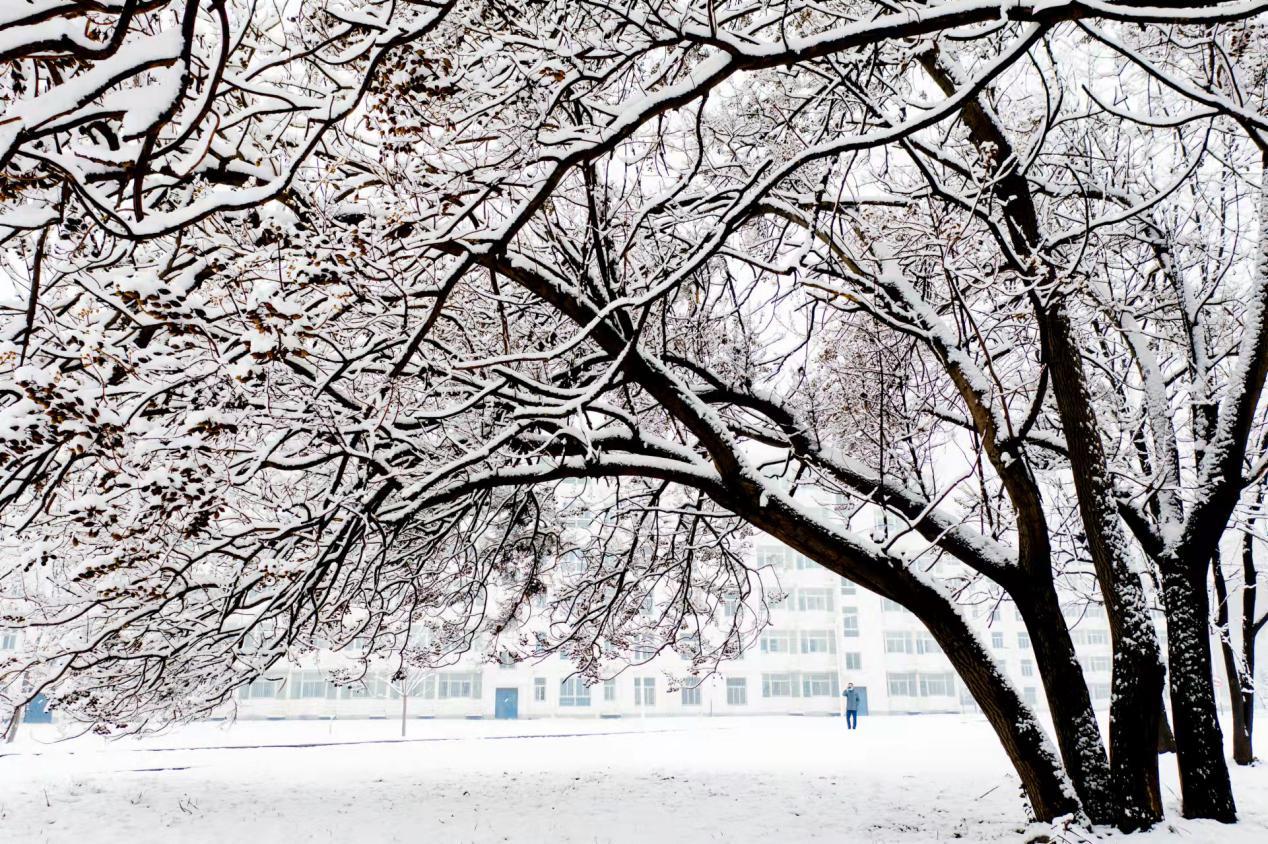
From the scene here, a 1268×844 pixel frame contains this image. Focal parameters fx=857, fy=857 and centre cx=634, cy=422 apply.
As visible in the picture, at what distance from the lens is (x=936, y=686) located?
5272cm

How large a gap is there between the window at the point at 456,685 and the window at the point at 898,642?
2495 centimetres

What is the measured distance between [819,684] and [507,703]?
1897 cm

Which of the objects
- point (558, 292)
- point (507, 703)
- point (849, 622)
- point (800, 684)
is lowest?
point (507, 703)

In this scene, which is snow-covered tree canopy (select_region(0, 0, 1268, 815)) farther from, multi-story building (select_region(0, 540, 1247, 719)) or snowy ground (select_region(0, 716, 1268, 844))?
multi-story building (select_region(0, 540, 1247, 719))

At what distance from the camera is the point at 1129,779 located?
20.9 ft

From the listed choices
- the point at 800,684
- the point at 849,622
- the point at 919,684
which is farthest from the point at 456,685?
the point at 919,684

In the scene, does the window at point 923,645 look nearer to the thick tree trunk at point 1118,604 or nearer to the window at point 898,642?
the window at point 898,642

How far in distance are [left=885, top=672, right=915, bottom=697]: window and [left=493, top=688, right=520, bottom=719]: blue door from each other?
22.3 m

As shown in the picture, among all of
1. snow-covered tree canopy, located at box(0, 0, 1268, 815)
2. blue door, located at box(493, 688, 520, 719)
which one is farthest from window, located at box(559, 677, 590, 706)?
snow-covered tree canopy, located at box(0, 0, 1268, 815)

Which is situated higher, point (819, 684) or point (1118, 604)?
point (1118, 604)

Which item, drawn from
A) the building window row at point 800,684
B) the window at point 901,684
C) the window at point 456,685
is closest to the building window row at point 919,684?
the window at point 901,684

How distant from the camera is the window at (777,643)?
52.8m

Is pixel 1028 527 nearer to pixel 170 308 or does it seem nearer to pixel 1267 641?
pixel 170 308

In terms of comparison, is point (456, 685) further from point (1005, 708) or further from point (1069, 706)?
point (1069, 706)
